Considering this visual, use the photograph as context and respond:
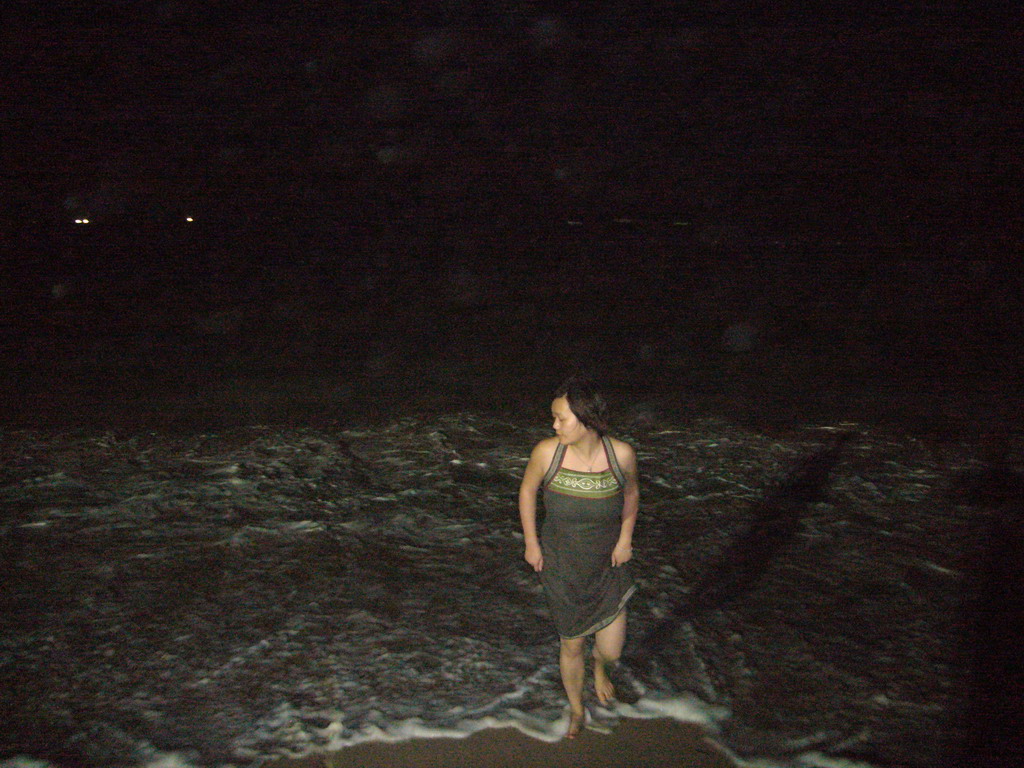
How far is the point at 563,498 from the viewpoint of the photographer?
2836 millimetres

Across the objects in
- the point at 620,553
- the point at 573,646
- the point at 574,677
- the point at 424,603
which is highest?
the point at 620,553

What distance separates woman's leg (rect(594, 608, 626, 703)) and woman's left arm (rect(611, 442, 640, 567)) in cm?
25

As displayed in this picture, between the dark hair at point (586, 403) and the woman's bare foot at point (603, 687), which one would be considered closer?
the dark hair at point (586, 403)

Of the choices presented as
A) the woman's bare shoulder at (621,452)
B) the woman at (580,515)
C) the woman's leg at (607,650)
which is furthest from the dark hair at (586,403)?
the woman's leg at (607,650)

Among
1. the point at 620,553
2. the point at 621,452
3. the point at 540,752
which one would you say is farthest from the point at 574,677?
the point at 621,452

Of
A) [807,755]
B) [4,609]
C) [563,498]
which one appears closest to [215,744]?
[563,498]

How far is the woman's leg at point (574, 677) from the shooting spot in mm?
2969

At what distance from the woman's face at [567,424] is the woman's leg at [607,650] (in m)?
0.76

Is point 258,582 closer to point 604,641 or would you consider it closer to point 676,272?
point 604,641

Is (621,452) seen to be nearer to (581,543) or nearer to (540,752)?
(581,543)

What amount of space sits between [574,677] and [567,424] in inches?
40.4

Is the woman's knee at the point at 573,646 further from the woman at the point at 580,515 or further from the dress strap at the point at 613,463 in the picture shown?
the dress strap at the point at 613,463

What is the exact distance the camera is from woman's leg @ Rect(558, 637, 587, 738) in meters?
2.97

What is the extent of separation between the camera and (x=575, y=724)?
3.15 meters
